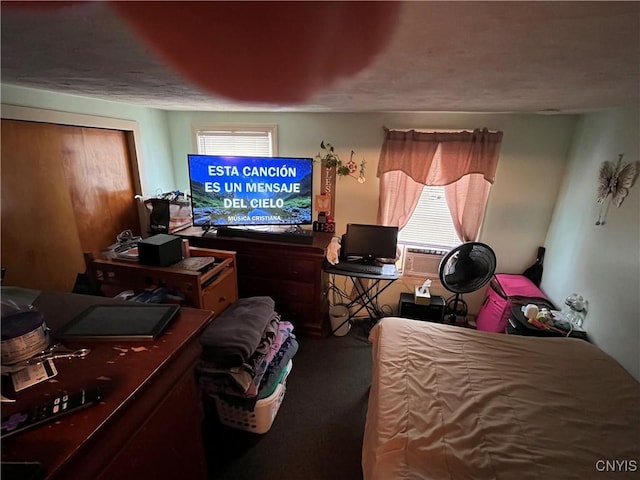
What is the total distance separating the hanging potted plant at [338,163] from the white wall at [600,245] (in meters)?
1.70

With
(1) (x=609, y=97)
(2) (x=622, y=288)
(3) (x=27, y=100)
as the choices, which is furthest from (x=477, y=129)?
(3) (x=27, y=100)

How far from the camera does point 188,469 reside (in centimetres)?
92

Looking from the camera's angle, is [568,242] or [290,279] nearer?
[568,242]

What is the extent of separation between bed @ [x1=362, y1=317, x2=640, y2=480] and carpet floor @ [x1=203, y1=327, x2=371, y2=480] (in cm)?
55

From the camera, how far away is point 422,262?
9.74 feet

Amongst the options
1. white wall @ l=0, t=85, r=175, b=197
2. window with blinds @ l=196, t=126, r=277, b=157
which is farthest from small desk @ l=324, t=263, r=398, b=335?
white wall @ l=0, t=85, r=175, b=197

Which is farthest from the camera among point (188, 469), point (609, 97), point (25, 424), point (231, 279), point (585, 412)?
point (231, 279)

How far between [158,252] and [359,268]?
150 centimetres

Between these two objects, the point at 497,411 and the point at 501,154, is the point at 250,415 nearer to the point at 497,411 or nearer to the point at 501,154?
the point at 497,411

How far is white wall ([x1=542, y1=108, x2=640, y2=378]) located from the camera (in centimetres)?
168

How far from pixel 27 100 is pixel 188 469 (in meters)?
2.23

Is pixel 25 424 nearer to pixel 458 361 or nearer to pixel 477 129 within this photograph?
pixel 458 361

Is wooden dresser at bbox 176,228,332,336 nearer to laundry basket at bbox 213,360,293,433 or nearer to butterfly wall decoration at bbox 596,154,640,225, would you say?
laundry basket at bbox 213,360,293,433

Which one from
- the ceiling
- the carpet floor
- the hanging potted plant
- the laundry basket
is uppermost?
the ceiling
